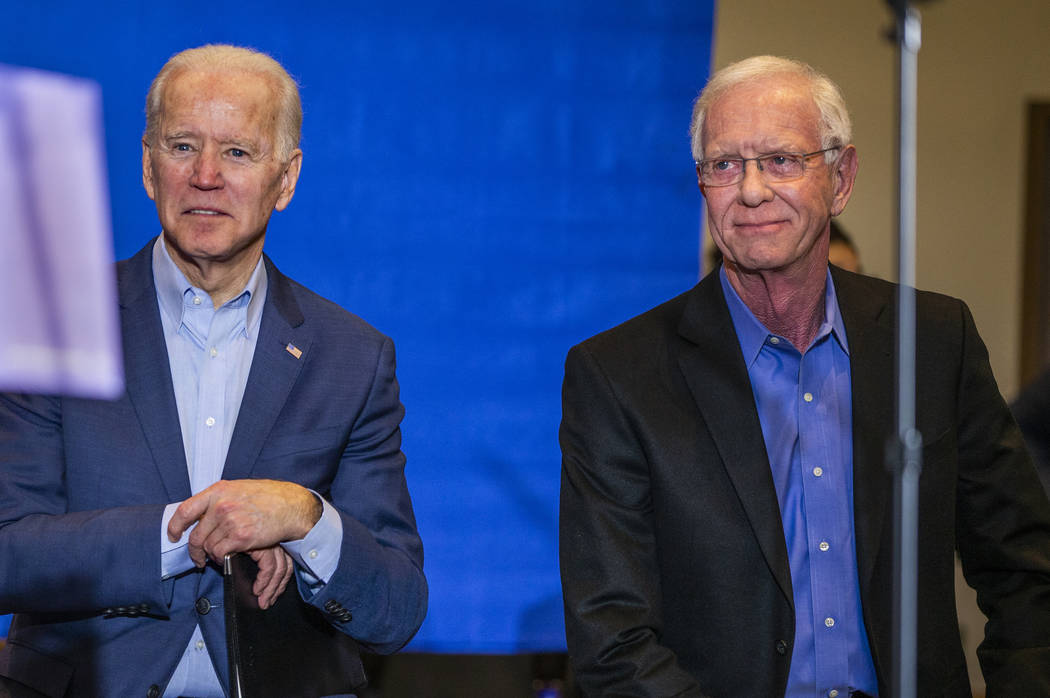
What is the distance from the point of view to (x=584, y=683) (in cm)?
205

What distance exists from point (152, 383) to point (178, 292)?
0.21m

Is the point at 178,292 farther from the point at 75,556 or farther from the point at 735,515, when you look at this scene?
the point at 735,515

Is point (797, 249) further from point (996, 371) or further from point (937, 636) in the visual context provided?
point (996, 371)

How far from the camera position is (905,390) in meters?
1.29

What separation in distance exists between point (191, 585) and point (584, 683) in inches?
29.6

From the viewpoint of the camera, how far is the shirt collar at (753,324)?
224 centimetres

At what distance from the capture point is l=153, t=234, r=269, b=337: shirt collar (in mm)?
2232

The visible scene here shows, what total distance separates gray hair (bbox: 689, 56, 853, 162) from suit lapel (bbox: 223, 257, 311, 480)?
0.89 meters

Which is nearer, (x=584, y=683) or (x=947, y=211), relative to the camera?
(x=584, y=683)

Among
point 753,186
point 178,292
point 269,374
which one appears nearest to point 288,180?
point 178,292

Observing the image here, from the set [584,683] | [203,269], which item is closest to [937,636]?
[584,683]

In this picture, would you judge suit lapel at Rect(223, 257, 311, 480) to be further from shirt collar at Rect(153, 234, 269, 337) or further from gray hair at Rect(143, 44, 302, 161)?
gray hair at Rect(143, 44, 302, 161)

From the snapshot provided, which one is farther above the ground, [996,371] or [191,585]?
[996,371]

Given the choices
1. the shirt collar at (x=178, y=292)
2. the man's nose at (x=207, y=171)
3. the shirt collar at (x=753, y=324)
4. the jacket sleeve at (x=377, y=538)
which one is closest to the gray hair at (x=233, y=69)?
the man's nose at (x=207, y=171)
